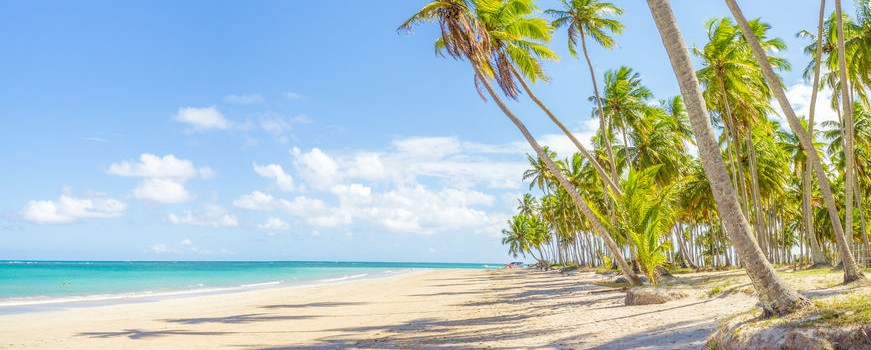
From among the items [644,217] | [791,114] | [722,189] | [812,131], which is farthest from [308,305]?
[812,131]

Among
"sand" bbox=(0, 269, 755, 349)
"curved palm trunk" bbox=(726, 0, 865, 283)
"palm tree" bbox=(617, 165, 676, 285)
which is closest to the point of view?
"sand" bbox=(0, 269, 755, 349)

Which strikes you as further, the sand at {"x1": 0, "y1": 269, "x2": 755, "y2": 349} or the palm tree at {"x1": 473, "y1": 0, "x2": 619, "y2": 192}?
the palm tree at {"x1": 473, "y1": 0, "x2": 619, "y2": 192}

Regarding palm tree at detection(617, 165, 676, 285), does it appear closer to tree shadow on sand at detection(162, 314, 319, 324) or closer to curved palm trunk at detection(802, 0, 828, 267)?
curved palm trunk at detection(802, 0, 828, 267)

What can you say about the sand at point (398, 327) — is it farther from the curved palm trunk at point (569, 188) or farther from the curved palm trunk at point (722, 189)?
the curved palm trunk at point (722, 189)

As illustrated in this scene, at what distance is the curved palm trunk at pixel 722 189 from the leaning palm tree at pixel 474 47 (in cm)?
769

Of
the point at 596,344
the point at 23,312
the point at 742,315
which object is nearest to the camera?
the point at 742,315

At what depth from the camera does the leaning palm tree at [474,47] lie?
1364 centimetres

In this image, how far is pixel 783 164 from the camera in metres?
24.7

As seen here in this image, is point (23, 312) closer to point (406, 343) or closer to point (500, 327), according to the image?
point (406, 343)

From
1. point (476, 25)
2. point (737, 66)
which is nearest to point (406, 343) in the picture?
point (476, 25)

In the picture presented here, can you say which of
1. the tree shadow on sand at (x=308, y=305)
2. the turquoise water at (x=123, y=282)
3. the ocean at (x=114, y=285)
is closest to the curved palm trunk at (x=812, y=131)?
the tree shadow on sand at (x=308, y=305)

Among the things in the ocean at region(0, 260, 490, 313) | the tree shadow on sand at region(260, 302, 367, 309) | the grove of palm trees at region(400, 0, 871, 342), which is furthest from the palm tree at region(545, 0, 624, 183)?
the ocean at region(0, 260, 490, 313)

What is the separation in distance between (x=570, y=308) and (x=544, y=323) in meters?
2.76

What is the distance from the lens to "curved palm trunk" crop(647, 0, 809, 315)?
5.47 m
